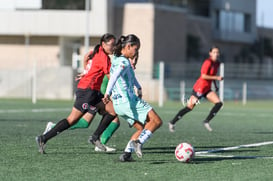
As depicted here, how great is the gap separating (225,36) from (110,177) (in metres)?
60.8

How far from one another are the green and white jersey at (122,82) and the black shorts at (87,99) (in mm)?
963

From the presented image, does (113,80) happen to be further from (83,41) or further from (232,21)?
(232,21)

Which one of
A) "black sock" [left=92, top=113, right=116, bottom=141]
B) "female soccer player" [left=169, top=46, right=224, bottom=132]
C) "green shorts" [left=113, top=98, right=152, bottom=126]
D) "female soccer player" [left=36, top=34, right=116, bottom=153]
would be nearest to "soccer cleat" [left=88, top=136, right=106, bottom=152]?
"female soccer player" [left=36, top=34, right=116, bottom=153]

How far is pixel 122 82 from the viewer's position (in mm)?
10555

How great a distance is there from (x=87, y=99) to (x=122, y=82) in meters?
1.19

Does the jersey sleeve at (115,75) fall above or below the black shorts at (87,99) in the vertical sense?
above

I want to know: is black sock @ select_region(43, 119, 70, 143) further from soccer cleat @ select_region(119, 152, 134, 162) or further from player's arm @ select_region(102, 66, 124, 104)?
soccer cleat @ select_region(119, 152, 134, 162)

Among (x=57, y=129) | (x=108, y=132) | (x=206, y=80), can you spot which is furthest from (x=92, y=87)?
(x=206, y=80)

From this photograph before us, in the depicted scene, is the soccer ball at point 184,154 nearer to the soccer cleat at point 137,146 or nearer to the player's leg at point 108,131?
the soccer cleat at point 137,146

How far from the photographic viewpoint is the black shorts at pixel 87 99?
11484 millimetres

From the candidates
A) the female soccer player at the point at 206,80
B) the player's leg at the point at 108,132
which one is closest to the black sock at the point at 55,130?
the player's leg at the point at 108,132

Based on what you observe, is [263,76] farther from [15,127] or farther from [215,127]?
[15,127]

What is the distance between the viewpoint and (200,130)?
17.8 metres

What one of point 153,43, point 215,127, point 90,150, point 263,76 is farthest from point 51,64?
point 90,150
